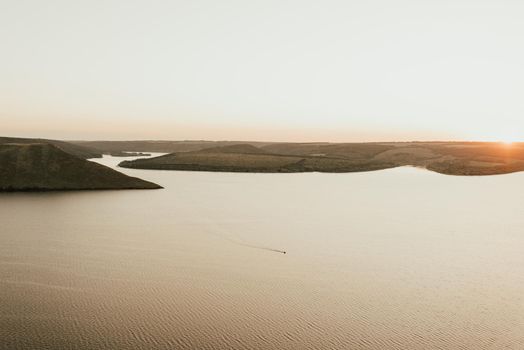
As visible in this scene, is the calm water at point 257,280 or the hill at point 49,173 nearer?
the calm water at point 257,280

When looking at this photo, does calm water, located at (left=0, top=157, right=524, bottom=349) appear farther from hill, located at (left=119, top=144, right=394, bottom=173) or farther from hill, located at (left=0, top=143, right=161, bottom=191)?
hill, located at (left=119, top=144, right=394, bottom=173)

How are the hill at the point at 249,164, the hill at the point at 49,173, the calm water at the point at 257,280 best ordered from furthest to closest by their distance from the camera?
the hill at the point at 249,164 → the hill at the point at 49,173 → the calm water at the point at 257,280

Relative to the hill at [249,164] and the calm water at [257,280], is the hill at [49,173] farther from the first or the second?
the hill at [249,164]

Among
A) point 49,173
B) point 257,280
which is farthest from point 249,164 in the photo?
point 257,280

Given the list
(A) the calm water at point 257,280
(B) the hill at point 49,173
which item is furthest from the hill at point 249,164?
(A) the calm water at point 257,280

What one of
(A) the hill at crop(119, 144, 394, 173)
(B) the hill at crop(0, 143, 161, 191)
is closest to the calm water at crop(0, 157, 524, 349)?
(B) the hill at crop(0, 143, 161, 191)

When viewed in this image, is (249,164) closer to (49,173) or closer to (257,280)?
(49,173)
